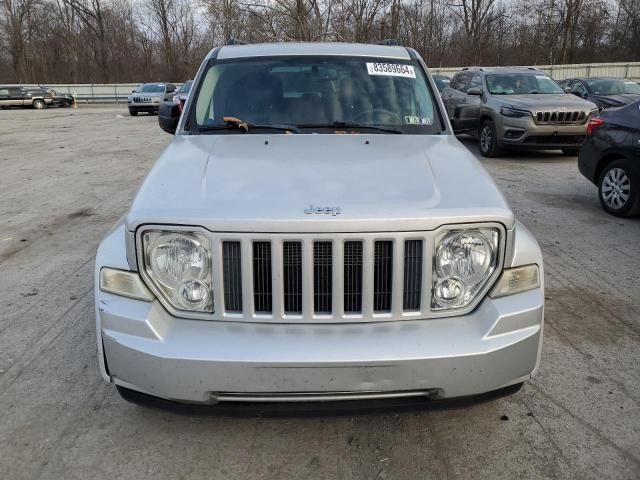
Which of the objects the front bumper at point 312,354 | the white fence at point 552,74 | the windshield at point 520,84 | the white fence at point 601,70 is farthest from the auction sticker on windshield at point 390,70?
the white fence at point 601,70

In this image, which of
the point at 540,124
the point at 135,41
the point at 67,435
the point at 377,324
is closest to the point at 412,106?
the point at 377,324

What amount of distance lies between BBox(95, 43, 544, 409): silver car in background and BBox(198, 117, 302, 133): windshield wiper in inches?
37.0

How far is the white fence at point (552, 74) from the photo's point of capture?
3262 cm

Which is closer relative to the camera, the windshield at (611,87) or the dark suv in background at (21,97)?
the windshield at (611,87)

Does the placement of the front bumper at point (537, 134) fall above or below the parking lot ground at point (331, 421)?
above

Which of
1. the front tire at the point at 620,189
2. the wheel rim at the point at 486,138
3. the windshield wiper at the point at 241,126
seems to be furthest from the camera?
the wheel rim at the point at 486,138

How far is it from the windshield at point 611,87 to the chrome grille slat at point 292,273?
1523 centimetres

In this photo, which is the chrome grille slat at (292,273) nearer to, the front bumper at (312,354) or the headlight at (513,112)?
the front bumper at (312,354)

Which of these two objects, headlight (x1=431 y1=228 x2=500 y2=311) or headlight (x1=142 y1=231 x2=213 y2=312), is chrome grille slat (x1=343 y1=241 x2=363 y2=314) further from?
headlight (x1=142 y1=231 x2=213 y2=312)

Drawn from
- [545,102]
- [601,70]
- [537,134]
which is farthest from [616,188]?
[601,70]

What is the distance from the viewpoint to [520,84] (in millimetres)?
Result: 11891

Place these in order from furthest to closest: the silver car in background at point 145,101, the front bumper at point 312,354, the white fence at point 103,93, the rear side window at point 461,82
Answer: the white fence at point 103,93
the silver car in background at point 145,101
the rear side window at point 461,82
the front bumper at point 312,354

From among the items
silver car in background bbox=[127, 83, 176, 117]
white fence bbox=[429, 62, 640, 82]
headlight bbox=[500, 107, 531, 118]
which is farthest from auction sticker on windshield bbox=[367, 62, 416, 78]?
white fence bbox=[429, 62, 640, 82]

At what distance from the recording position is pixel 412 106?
3.79 meters
